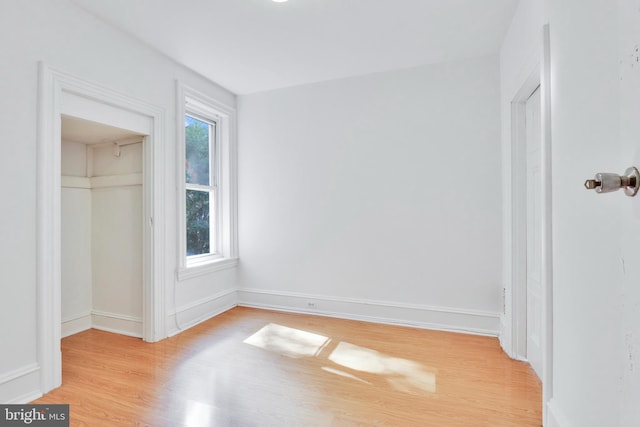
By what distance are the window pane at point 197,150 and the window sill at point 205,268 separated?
38.5 inches

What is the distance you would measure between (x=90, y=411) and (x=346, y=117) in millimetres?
3294

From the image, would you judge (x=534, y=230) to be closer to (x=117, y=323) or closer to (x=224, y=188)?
(x=224, y=188)

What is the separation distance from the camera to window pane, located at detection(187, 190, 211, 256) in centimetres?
370

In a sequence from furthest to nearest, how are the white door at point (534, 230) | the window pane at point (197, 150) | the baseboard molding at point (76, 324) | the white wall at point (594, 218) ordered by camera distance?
the window pane at point (197, 150) < the baseboard molding at point (76, 324) < the white door at point (534, 230) < the white wall at point (594, 218)

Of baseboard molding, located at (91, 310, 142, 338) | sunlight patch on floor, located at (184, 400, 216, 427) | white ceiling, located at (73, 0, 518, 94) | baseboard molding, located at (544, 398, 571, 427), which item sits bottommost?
sunlight patch on floor, located at (184, 400, 216, 427)

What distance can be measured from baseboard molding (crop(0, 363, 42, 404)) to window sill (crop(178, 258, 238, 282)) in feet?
4.31

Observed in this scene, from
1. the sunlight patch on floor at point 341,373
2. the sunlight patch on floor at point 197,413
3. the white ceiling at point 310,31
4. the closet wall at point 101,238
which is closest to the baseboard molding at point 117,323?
the closet wall at point 101,238

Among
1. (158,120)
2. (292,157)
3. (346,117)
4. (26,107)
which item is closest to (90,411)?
(26,107)

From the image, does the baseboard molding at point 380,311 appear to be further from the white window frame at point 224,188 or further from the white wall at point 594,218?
the white wall at point 594,218

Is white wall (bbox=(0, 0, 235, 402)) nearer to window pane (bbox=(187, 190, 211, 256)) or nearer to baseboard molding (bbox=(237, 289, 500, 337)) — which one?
window pane (bbox=(187, 190, 211, 256))

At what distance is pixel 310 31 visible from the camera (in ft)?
8.84

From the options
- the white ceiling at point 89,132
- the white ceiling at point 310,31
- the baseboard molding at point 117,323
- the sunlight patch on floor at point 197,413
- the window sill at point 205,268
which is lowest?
the sunlight patch on floor at point 197,413

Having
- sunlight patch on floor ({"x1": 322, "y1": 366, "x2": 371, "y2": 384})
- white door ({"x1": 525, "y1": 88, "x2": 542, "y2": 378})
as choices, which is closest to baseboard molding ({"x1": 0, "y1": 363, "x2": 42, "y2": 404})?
sunlight patch on floor ({"x1": 322, "y1": 366, "x2": 371, "y2": 384})

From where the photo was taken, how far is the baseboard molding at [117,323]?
10.2ft
